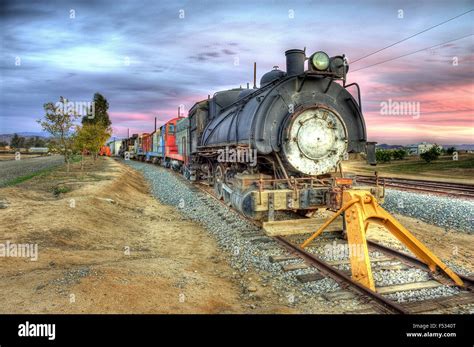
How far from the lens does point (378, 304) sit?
15.1 ft

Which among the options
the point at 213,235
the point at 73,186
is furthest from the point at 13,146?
the point at 213,235

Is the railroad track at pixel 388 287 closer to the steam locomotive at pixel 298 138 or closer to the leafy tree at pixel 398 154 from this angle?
the steam locomotive at pixel 298 138

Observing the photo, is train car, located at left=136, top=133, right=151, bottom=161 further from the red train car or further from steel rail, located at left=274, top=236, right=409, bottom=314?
steel rail, located at left=274, top=236, right=409, bottom=314

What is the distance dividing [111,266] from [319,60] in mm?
5851

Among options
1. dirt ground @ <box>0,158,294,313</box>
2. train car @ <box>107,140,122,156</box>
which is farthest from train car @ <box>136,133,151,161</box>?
dirt ground @ <box>0,158,294,313</box>

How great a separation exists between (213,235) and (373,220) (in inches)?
166

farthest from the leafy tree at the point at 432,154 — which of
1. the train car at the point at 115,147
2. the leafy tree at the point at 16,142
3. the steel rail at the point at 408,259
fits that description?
the leafy tree at the point at 16,142

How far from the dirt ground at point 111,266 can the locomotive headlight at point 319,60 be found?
14.9 feet

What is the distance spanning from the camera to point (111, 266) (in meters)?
5.66

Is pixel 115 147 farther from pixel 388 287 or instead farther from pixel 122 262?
pixel 388 287

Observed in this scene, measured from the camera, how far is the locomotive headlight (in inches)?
300

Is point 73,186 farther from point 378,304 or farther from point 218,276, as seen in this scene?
point 378,304

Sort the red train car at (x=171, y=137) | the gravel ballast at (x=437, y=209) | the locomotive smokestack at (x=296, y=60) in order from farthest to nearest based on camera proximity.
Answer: the red train car at (x=171, y=137) → the gravel ballast at (x=437, y=209) → the locomotive smokestack at (x=296, y=60)

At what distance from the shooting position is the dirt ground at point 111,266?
4.53 m
